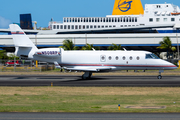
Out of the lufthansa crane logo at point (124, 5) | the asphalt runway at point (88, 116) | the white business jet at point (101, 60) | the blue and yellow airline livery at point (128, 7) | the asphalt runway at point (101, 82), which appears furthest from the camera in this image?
the blue and yellow airline livery at point (128, 7)

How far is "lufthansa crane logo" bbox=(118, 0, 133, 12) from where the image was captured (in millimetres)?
117688

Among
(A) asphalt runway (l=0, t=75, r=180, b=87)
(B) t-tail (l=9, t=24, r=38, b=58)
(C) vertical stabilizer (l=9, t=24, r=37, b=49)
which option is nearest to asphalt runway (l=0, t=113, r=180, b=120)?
(A) asphalt runway (l=0, t=75, r=180, b=87)

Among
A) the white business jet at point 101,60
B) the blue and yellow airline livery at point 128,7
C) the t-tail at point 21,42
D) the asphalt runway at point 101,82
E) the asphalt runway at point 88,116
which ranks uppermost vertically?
the blue and yellow airline livery at point 128,7

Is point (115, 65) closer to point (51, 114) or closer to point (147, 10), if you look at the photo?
point (51, 114)

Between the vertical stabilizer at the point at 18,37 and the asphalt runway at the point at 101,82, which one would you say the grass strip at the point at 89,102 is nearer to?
the asphalt runway at the point at 101,82

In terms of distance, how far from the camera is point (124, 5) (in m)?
118

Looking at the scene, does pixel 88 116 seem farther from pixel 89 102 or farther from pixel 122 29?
pixel 122 29

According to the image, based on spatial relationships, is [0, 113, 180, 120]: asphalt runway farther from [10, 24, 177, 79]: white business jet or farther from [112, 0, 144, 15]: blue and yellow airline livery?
[112, 0, 144, 15]: blue and yellow airline livery

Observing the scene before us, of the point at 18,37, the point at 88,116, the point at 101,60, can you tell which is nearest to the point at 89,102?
the point at 88,116

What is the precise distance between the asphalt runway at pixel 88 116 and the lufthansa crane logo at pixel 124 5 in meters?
108

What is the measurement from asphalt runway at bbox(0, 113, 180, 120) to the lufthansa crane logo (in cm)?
10799

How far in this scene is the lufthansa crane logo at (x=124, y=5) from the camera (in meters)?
118

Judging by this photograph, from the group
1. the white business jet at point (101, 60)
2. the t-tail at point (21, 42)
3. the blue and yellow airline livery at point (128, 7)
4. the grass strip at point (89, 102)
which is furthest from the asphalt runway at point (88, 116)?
the blue and yellow airline livery at point (128, 7)

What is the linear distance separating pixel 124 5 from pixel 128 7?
2.24m
